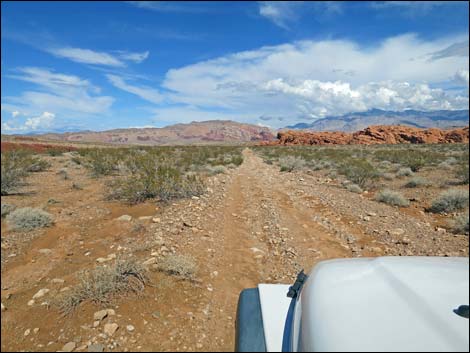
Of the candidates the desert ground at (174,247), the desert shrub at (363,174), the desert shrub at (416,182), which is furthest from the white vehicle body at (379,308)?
the desert shrub at (363,174)

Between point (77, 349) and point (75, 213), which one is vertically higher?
point (75, 213)

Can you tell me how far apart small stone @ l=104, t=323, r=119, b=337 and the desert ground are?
0.04 ft

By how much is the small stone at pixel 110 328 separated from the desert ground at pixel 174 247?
0.01 metres

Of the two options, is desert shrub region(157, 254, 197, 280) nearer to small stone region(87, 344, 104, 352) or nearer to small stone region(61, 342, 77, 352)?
small stone region(87, 344, 104, 352)

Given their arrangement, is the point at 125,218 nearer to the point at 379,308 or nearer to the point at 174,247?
the point at 174,247

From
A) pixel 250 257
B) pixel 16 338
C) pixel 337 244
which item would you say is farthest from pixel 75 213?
pixel 337 244

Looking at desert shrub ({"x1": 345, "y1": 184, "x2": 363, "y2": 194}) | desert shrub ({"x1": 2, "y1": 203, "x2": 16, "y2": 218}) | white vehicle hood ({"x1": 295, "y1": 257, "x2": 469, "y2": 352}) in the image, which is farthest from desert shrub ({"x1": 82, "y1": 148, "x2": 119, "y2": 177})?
white vehicle hood ({"x1": 295, "y1": 257, "x2": 469, "y2": 352})

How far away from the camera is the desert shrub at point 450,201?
4215 millimetres

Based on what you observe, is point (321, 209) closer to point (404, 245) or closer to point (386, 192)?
point (386, 192)

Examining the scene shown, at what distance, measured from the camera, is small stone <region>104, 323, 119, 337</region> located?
8.18ft

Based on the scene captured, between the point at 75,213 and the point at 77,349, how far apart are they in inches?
131

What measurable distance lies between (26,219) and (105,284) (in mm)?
1135

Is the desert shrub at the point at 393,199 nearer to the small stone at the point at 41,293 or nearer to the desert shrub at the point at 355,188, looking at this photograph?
the desert shrub at the point at 355,188

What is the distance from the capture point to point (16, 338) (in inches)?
70.4
